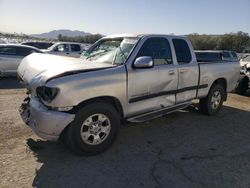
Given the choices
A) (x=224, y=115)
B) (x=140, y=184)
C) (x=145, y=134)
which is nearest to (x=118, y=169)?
(x=140, y=184)

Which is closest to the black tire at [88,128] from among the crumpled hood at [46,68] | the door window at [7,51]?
the crumpled hood at [46,68]

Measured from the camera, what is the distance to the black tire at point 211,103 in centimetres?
691

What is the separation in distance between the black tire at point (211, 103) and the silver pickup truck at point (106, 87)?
27.7 inches

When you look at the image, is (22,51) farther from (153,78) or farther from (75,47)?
(153,78)

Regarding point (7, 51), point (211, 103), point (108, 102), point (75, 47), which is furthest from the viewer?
point (75, 47)

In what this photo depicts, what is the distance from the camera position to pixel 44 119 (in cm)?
395

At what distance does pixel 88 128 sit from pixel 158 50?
2077mm

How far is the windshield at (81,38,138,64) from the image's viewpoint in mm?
4932

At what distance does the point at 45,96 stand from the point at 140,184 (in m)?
1.76

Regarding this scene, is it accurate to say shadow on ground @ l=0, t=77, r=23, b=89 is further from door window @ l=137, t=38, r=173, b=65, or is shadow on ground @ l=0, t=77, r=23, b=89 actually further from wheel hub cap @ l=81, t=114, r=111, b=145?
wheel hub cap @ l=81, t=114, r=111, b=145

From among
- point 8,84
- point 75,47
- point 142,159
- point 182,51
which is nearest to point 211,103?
point 182,51

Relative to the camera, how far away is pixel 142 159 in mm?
4422

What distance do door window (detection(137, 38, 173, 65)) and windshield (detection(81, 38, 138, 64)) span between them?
0.23 meters

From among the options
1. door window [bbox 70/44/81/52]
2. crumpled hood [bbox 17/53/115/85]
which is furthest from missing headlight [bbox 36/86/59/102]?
door window [bbox 70/44/81/52]
